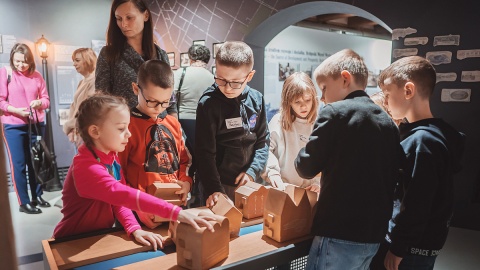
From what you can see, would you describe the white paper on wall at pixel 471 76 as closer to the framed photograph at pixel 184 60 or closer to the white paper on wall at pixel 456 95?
the white paper on wall at pixel 456 95

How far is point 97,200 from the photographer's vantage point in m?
1.43

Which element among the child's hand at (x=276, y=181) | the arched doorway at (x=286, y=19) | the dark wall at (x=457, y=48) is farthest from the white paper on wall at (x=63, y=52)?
the child's hand at (x=276, y=181)

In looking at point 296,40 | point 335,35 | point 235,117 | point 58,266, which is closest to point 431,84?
point 235,117

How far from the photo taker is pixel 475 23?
11.2 feet

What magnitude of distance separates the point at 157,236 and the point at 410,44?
11.1 ft

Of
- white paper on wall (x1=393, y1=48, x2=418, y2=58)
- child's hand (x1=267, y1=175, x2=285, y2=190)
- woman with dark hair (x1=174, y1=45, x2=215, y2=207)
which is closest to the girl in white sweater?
child's hand (x1=267, y1=175, x2=285, y2=190)

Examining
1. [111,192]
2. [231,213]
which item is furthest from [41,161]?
[231,213]

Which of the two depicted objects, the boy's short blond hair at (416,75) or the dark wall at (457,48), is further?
→ the dark wall at (457,48)

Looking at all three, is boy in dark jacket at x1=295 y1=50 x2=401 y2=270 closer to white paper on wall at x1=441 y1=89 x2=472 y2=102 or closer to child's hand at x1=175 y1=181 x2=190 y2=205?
child's hand at x1=175 y1=181 x2=190 y2=205

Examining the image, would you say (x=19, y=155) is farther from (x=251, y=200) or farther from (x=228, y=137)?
(x=251, y=200)

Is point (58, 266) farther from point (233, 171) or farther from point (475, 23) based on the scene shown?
point (475, 23)

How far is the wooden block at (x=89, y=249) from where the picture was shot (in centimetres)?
118

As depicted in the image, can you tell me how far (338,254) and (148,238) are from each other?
70 centimetres

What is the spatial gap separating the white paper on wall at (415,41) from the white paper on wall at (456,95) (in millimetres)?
526
